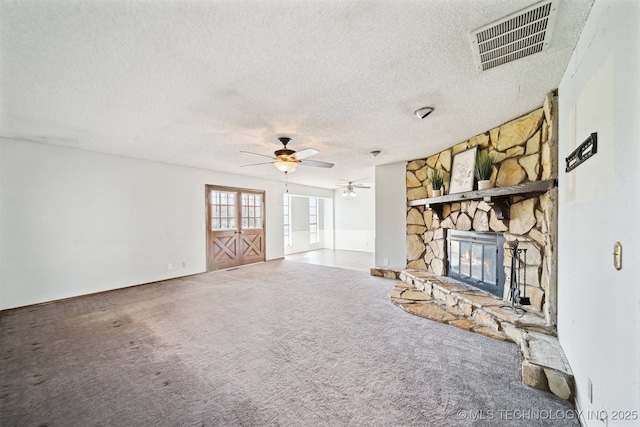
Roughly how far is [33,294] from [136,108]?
3.55 metres

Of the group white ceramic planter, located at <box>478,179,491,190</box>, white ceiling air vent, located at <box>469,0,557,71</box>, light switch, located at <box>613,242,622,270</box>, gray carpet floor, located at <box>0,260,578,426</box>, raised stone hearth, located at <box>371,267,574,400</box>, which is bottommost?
gray carpet floor, located at <box>0,260,578,426</box>

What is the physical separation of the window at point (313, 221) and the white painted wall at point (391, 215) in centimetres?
491

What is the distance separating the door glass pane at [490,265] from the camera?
3234 millimetres

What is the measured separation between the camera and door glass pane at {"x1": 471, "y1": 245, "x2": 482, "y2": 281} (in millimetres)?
3483

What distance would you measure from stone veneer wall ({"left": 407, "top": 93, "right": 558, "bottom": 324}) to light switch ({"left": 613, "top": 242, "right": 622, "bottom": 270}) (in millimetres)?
1340

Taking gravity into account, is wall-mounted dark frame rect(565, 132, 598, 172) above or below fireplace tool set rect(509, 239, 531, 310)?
above

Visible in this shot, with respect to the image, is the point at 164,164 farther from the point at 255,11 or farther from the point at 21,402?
the point at 255,11

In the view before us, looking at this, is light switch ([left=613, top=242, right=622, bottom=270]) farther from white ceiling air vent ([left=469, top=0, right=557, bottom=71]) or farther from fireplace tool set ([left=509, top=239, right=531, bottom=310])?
fireplace tool set ([left=509, top=239, right=531, bottom=310])

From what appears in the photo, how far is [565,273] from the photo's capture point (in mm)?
1998

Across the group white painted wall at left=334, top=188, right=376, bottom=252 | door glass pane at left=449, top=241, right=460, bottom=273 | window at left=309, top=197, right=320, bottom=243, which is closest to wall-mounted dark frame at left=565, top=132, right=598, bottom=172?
door glass pane at left=449, top=241, right=460, bottom=273

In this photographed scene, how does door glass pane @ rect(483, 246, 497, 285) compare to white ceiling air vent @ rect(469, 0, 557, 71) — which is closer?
white ceiling air vent @ rect(469, 0, 557, 71)

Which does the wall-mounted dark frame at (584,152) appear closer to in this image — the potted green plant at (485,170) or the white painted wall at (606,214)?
the white painted wall at (606,214)

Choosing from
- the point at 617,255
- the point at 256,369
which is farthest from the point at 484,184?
the point at 256,369

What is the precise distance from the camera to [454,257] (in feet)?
13.2
